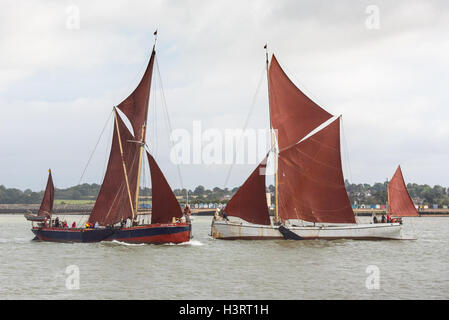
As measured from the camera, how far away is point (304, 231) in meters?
60.2

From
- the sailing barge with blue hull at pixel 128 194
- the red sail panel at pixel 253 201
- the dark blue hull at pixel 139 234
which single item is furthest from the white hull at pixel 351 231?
the sailing barge with blue hull at pixel 128 194

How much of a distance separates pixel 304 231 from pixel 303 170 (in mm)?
6441

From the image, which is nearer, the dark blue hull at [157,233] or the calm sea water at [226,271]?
the calm sea water at [226,271]

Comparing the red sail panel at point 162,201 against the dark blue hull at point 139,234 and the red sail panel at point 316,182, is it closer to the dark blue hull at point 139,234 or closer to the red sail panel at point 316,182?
the dark blue hull at point 139,234

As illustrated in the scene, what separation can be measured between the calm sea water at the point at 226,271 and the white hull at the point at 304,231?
2.58 metres

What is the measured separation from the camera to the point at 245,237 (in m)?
60.5

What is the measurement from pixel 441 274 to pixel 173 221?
24467mm

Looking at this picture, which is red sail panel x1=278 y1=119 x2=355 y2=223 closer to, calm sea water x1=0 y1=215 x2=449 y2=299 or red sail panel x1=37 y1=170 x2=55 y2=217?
calm sea water x1=0 y1=215 x2=449 y2=299

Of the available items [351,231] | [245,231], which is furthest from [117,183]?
[351,231]

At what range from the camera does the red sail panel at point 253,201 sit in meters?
59.1

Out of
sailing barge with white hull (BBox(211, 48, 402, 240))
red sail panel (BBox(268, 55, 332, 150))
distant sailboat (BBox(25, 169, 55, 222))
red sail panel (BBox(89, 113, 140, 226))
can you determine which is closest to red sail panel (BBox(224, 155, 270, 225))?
sailing barge with white hull (BBox(211, 48, 402, 240))

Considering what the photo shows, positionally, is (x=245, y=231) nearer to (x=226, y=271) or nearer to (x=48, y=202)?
(x=226, y=271)

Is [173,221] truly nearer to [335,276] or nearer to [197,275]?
[197,275]
